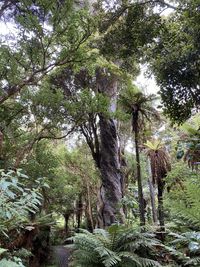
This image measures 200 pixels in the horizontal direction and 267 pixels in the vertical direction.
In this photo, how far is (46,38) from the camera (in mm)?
4707

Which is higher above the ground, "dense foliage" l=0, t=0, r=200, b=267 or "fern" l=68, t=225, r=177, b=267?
"dense foliage" l=0, t=0, r=200, b=267

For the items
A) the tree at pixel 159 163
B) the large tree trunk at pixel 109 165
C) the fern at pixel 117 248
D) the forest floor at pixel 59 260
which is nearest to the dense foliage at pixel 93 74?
the fern at pixel 117 248

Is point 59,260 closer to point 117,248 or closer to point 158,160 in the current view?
point 158,160

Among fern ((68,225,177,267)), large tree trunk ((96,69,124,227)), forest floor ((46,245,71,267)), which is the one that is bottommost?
forest floor ((46,245,71,267))

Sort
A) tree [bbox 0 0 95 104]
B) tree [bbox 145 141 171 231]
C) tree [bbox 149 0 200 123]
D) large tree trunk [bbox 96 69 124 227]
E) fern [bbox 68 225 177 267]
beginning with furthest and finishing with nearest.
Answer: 1. tree [bbox 145 141 171 231]
2. large tree trunk [bbox 96 69 124 227]
3. tree [bbox 0 0 95 104]
4. tree [bbox 149 0 200 123]
5. fern [bbox 68 225 177 267]

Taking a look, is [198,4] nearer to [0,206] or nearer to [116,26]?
[116,26]

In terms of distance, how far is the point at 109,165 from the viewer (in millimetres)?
10023

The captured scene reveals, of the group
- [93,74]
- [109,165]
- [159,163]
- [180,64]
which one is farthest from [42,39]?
[159,163]

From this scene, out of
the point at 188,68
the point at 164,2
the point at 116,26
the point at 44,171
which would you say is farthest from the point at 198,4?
the point at 44,171

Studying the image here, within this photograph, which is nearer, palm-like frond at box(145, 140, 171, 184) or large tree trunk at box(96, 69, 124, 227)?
large tree trunk at box(96, 69, 124, 227)

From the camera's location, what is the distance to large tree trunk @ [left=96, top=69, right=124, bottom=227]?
375 inches

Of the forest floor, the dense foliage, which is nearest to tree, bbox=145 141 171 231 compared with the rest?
the dense foliage

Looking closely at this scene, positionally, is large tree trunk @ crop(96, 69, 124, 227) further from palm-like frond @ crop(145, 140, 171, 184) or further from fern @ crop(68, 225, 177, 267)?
fern @ crop(68, 225, 177, 267)

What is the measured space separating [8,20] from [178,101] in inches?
142
